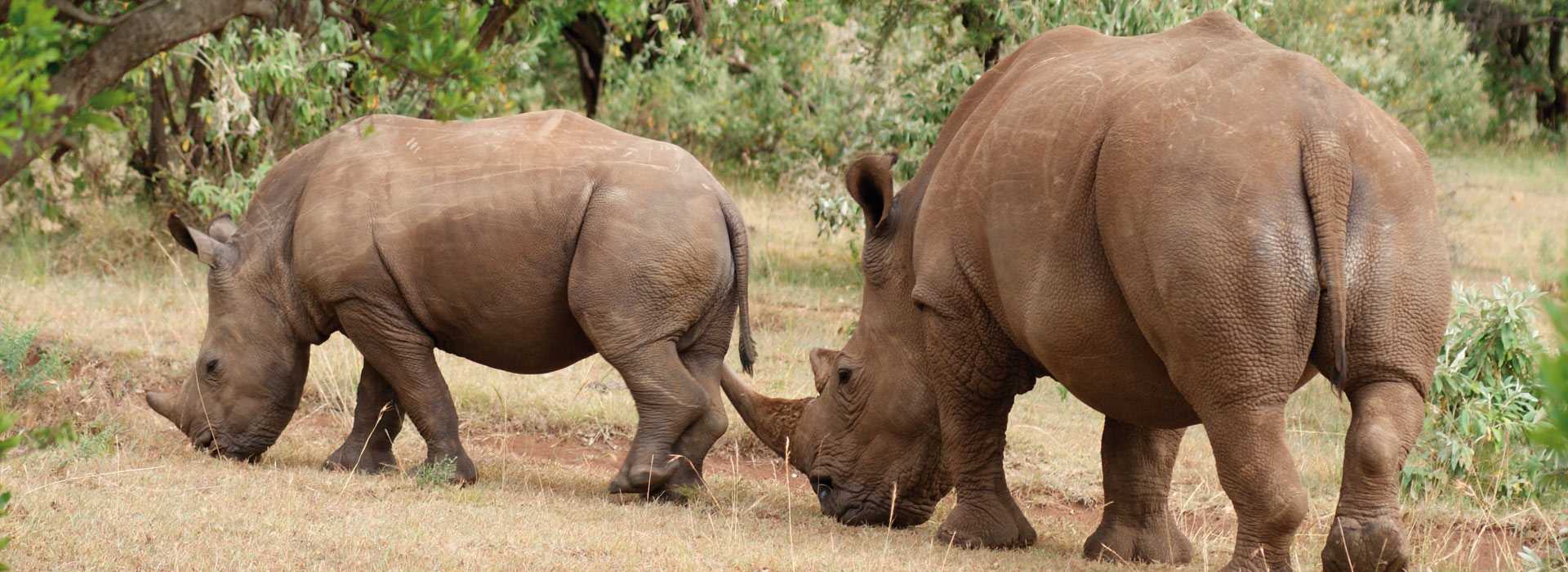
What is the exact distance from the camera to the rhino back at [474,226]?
6.86 meters

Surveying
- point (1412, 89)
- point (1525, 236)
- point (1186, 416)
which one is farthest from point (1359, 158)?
point (1412, 89)

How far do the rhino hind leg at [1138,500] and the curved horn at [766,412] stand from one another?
4.65 ft

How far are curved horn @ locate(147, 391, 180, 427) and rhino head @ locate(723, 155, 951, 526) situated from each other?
2879 millimetres

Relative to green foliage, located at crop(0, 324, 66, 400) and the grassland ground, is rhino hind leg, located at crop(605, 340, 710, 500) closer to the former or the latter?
the grassland ground

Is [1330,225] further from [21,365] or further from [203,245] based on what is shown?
[21,365]

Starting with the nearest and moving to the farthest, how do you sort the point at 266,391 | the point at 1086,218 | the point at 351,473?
the point at 1086,218
the point at 351,473
the point at 266,391

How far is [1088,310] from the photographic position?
5191 mm

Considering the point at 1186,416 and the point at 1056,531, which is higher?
the point at 1186,416

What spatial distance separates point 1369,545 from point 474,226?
12.6ft

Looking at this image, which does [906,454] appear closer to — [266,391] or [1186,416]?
[1186,416]

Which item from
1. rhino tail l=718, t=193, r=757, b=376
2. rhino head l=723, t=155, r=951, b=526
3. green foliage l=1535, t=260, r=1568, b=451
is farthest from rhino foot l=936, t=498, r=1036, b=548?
green foliage l=1535, t=260, r=1568, b=451

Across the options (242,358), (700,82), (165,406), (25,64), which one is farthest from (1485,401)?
(700,82)

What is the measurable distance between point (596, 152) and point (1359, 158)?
340 centimetres

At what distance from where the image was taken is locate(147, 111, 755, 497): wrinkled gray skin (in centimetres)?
682
